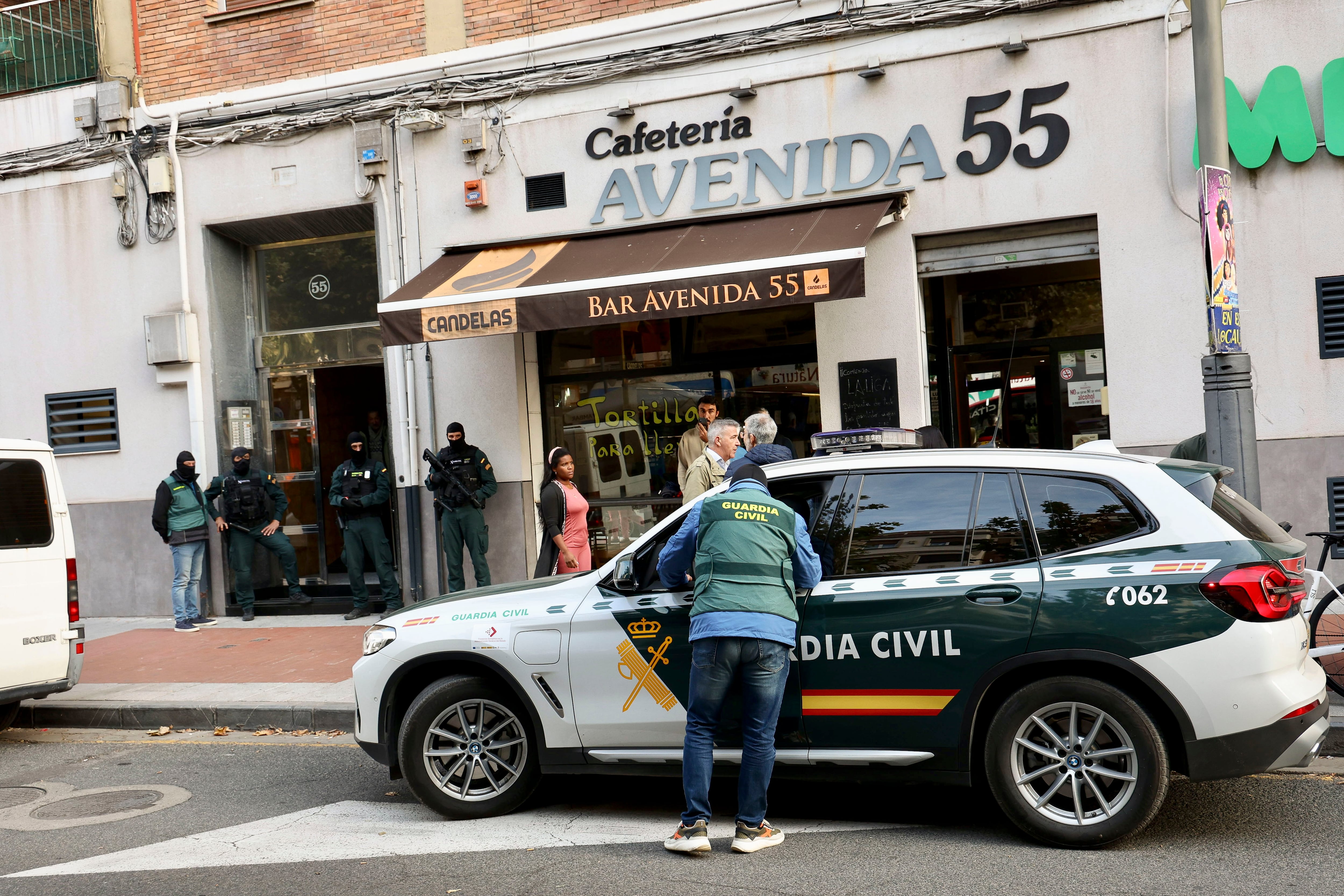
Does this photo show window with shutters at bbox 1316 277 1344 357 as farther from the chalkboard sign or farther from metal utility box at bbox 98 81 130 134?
metal utility box at bbox 98 81 130 134

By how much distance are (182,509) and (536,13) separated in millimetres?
6071

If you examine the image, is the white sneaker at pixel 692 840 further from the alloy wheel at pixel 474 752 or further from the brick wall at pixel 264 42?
Result: the brick wall at pixel 264 42

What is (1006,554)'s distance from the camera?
4988 mm

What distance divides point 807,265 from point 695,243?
4.94 feet

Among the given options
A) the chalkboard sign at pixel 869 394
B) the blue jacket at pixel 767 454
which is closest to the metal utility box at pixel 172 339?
the chalkboard sign at pixel 869 394

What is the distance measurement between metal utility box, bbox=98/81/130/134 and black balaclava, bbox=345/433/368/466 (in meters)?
4.44

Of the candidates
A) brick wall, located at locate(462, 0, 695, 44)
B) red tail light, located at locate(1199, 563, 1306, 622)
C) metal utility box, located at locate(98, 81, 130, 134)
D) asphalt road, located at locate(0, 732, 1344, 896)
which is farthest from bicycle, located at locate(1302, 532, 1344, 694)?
metal utility box, located at locate(98, 81, 130, 134)

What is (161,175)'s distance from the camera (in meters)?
12.8

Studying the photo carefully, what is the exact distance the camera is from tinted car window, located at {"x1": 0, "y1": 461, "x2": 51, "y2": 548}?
8055mm

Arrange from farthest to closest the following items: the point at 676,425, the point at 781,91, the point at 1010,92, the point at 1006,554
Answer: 1. the point at 676,425
2. the point at 781,91
3. the point at 1010,92
4. the point at 1006,554

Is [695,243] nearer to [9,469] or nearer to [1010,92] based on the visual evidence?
[1010,92]

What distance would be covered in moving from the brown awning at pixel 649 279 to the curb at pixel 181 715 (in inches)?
137

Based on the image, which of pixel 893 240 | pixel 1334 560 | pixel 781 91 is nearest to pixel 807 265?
pixel 893 240

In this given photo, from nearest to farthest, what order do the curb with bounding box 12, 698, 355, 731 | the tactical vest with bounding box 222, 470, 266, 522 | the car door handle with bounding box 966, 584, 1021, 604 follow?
the car door handle with bounding box 966, 584, 1021, 604 → the curb with bounding box 12, 698, 355, 731 → the tactical vest with bounding box 222, 470, 266, 522
